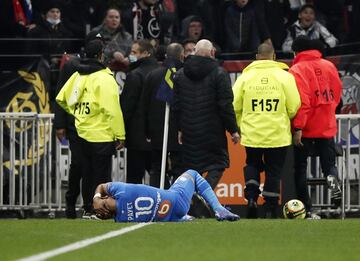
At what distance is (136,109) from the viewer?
57.3ft

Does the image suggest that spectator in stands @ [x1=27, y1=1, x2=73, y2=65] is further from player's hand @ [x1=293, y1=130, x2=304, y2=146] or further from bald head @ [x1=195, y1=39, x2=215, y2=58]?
player's hand @ [x1=293, y1=130, x2=304, y2=146]

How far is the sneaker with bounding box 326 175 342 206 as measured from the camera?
55.3 feet

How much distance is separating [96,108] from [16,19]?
15.1 feet

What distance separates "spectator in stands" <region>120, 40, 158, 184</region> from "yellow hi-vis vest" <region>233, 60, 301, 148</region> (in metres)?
1.45

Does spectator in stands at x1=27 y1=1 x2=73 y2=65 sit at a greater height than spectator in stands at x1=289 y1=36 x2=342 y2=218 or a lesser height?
greater

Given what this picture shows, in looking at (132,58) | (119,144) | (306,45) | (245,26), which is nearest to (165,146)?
(119,144)

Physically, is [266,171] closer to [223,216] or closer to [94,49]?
[94,49]

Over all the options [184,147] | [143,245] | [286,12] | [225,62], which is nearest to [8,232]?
[143,245]

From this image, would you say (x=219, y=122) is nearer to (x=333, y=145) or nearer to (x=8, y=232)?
(x=333, y=145)

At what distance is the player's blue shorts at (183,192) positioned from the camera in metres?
13.7

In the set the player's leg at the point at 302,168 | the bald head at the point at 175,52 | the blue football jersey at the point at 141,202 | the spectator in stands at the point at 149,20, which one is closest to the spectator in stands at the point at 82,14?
the spectator in stands at the point at 149,20

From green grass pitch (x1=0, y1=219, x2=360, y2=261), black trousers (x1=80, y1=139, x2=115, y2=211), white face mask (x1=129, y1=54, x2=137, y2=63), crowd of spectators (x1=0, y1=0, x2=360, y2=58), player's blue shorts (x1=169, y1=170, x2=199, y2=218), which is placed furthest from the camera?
crowd of spectators (x1=0, y1=0, x2=360, y2=58)

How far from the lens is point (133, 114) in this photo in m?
17.4

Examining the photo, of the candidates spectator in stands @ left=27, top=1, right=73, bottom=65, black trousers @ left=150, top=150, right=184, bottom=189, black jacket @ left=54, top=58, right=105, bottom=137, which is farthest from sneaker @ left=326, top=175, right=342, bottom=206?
spectator in stands @ left=27, top=1, right=73, bottom=65
